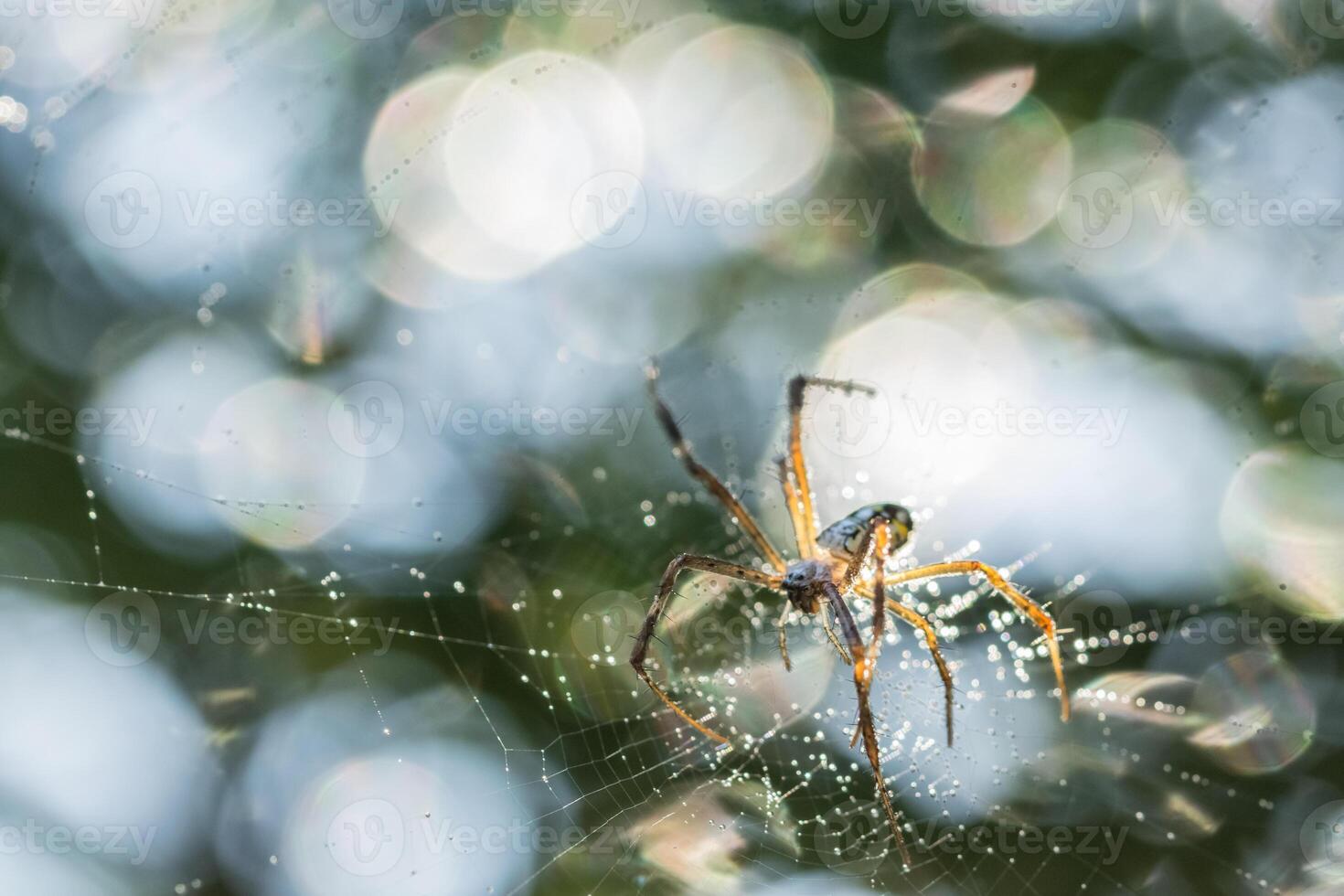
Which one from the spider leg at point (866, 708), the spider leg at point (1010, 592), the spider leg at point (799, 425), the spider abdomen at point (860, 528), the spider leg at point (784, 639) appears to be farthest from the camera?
the spider leg at point (799, 425)

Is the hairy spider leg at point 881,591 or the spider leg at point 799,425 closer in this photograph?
the hairy spider leg at point 881,591

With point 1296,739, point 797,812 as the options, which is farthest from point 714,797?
point 1296,739

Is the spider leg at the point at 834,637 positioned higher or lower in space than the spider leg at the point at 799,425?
lower

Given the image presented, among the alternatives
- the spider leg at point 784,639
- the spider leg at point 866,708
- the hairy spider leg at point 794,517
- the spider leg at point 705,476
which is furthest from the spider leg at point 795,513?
the spider leg at point 866,708

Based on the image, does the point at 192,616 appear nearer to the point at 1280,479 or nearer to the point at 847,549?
the point at 847,549

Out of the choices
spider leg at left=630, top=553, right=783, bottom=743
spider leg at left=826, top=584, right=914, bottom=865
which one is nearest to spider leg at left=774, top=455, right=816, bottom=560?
spider leg at left=630, top=553, right=783, bottom=743

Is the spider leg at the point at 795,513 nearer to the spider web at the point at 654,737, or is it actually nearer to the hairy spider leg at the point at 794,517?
the hairy spider leg at the point at 794,517
